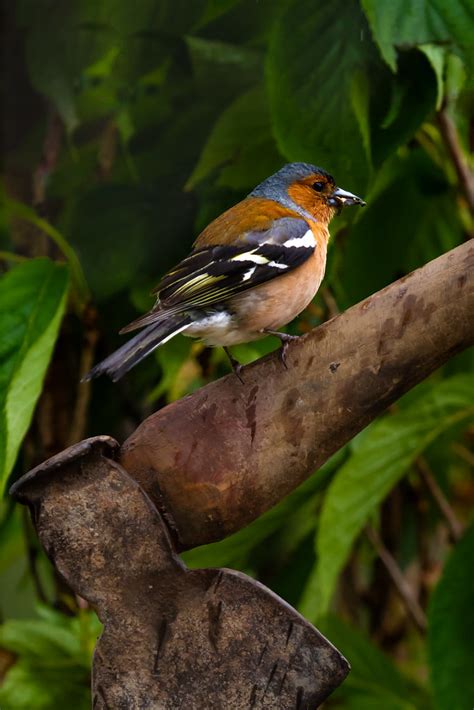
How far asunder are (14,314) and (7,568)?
0.64 meters

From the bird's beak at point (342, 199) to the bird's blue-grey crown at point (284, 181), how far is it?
0.04 ft

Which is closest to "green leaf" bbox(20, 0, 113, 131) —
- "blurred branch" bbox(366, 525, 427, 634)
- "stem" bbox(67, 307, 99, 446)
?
"stem" bbox(67, 307, 99, 446)

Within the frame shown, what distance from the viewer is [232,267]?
29.2 inches

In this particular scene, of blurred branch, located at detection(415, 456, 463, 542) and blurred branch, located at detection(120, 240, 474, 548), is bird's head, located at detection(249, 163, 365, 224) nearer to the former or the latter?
blurred branch, located at detection(120, 240, 474, 548)

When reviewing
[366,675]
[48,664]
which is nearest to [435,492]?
[366,675]

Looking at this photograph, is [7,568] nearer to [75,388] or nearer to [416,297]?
[75,388]

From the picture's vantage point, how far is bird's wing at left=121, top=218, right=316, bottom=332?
0.70 metres

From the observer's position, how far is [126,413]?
107 centimetres

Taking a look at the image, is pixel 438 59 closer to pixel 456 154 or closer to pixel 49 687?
pixel 456 154

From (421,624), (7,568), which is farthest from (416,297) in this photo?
(7,568)

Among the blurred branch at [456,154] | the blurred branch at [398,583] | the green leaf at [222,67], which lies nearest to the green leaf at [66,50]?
the green leaf at [222,67]

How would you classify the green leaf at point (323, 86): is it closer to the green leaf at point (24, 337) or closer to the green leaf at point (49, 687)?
Result: the green leaf at point (24, 337)

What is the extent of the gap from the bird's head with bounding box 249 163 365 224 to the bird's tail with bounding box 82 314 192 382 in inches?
6.0

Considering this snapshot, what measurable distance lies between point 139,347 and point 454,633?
51 cm
